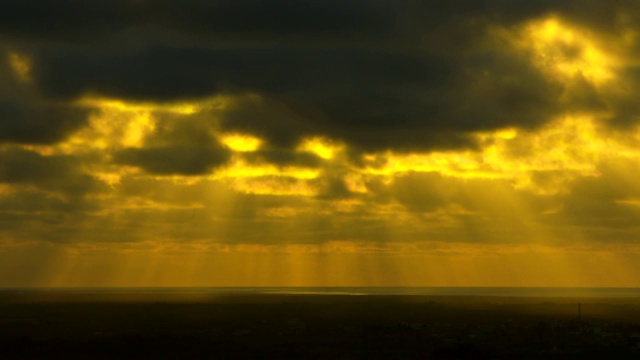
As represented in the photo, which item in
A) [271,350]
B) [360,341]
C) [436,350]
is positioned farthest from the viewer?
[360,341]

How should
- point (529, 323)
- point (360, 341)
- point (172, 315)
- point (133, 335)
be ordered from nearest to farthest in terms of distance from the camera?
point (360, 341) → point (133, 335) → point (529, 323) → point (172, 315)

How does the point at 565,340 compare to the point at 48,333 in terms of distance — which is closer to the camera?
the point at 565,340

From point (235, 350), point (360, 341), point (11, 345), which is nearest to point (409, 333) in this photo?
point (360, 341)

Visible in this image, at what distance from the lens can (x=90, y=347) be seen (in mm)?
77562

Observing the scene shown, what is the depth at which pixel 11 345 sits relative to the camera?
78.7 meters

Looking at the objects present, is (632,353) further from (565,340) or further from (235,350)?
(235,350)

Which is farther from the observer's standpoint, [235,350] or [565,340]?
[565,340]

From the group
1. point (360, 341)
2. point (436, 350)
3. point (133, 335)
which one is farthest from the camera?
point (133, 335)

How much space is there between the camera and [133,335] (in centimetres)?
8756

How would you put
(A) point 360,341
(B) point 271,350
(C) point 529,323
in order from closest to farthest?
(B) point 271,350 < (A) point 360,341 < (C) point 529,323

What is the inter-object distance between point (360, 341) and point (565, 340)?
1679 centimetres

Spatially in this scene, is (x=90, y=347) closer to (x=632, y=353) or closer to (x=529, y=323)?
(x=632, y=353)

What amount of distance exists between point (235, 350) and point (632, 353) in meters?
28.9

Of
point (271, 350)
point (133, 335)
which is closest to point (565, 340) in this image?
point (271, 350)
